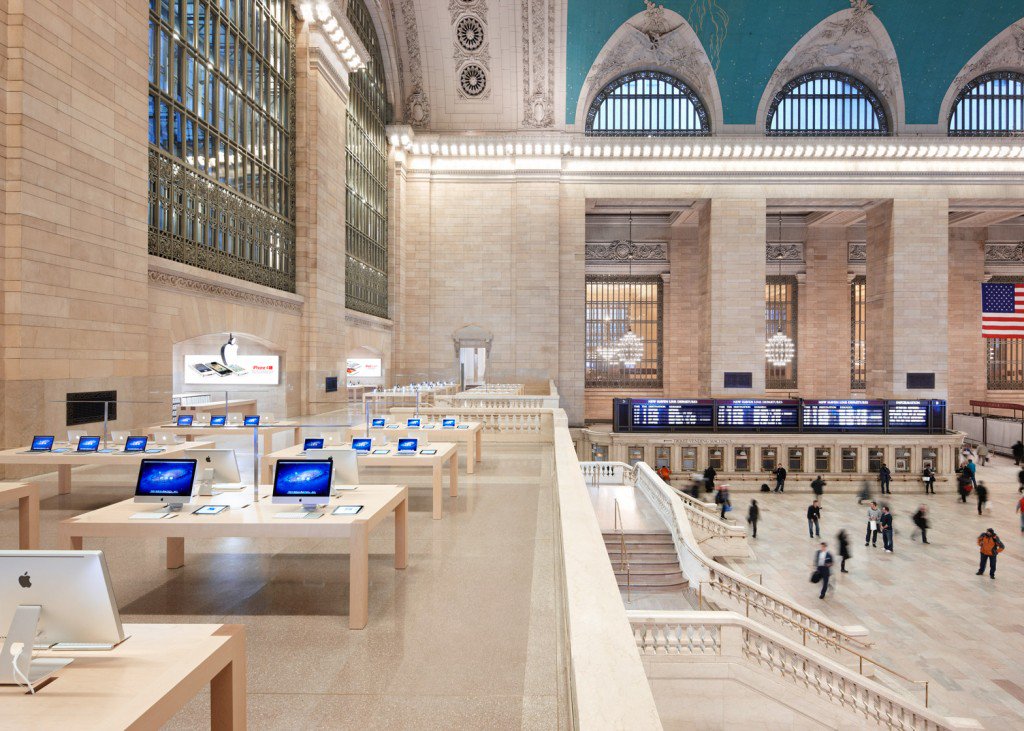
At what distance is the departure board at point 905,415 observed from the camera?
20906 mm

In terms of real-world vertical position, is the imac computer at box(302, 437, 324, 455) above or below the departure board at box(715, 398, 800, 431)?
above

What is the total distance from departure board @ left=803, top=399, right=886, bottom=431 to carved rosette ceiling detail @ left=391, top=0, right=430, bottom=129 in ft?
58.4

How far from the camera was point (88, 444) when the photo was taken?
6719 mm

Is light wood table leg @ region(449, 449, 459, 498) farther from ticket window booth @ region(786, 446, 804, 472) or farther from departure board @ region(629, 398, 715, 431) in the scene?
ticket window booth @ region(786, 446, 804, 472)

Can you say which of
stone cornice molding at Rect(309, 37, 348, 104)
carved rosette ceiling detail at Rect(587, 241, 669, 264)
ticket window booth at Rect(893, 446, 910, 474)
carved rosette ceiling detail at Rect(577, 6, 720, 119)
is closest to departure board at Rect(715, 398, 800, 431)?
ticket window booth at Rect(893, 446, 910, 474)

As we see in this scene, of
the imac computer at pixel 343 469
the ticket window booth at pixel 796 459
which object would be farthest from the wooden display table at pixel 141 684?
the ticket window booth at pixel 796 459

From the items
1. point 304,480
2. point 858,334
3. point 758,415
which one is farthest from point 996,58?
point 304,480

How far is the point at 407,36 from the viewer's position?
2262 cm

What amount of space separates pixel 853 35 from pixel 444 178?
1604 centimetres

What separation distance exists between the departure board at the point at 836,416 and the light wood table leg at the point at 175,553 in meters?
20.4

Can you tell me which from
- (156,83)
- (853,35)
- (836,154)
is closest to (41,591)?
(156,83)

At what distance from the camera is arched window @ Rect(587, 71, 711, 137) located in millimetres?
24156

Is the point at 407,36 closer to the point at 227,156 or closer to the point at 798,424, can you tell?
the point at 227,156

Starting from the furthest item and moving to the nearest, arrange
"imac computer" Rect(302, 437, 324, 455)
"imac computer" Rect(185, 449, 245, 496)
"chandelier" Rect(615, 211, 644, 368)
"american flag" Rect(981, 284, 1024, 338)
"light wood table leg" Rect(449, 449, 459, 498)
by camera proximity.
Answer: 1. "chandelier" Rect(615, 211, 644, 368)
2. "american flag" Rect(981, 284, 1024, 338)
3. "light wood table leg" Rect(449, 449, 459, 498)
4. "imac computer" Rect(302, 437, 324, 455)
5. "imac computer" Rect(185, 449, 245, 496)
